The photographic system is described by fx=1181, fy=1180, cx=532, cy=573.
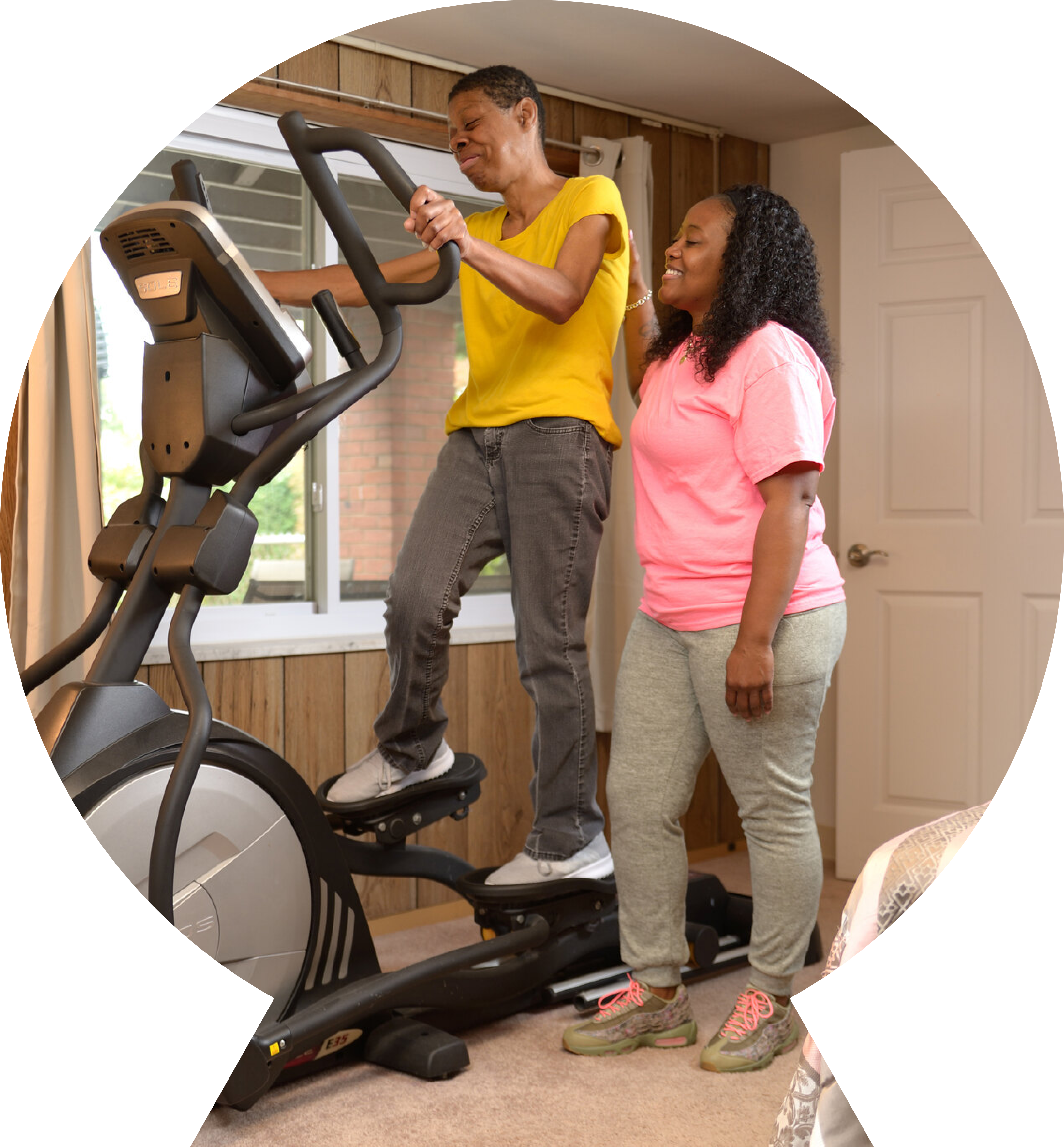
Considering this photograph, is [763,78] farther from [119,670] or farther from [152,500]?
[119,670]

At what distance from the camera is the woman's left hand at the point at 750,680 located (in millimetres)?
1910

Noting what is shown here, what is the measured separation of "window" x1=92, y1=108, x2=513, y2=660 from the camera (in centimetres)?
272

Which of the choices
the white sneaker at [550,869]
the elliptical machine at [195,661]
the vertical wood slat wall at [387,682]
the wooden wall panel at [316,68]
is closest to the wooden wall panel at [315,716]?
the vertical wood slat wall at [387,682]

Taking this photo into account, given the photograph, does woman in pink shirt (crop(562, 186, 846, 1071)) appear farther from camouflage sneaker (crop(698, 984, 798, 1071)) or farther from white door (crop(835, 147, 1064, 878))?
white door (crop(835, 147, 1064, 878))

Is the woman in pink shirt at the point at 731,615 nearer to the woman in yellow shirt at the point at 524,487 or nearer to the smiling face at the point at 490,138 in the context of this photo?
the woman in yellow shirt at the point at 524,487

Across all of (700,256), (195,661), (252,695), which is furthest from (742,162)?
(195,661)

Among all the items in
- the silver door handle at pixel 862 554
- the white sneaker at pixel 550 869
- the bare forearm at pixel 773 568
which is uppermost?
the bare forearm at pixel 773 568

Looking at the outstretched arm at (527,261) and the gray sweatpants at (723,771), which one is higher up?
the outstretched arm at (527,261)

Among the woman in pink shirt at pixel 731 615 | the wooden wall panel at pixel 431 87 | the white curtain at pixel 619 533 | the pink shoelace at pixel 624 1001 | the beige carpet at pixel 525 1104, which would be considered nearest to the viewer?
the beige carpet at pixel 525 1104

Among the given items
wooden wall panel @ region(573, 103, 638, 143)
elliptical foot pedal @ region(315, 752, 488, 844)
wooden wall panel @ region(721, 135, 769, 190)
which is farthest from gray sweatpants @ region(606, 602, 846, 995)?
wooden wall panel @ region(721, 135, 769, 190)

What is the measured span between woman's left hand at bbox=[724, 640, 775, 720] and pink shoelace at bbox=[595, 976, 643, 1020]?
0.59 m

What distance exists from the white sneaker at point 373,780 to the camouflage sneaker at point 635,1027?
0.53m

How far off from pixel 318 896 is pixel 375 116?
6.27ft

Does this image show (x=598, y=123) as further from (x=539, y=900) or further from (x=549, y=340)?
(x=539, y=900)
